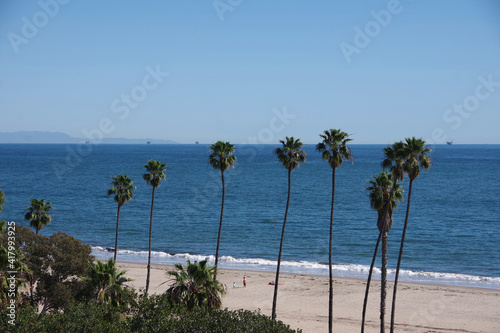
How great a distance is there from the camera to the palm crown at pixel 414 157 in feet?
97.1

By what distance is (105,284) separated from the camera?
25125 millimetres

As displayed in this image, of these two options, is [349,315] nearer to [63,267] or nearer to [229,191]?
[63,267]

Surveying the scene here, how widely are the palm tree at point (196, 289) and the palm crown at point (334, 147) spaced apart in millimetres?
13164

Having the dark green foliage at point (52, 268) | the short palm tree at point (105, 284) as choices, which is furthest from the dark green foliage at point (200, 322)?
the dark green foliage at point (52, 268)

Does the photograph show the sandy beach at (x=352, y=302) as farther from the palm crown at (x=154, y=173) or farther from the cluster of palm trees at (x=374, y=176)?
the palm crown at (x=154, y=173)

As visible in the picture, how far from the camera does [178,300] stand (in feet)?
80.2

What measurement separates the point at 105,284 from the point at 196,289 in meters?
4.97

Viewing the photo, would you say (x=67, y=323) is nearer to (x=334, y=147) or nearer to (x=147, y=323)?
(x=147, y=323)

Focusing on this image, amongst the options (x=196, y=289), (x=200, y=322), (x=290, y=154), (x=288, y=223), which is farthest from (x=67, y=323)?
(x=288, y=223)

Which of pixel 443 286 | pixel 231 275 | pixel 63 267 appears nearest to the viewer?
pixel 63 267

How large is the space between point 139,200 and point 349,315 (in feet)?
269

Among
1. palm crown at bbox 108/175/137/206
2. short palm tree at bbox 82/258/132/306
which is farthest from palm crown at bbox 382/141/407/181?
palm crown at bbox 108/175/137/206

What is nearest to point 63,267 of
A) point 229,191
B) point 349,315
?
point 349,315

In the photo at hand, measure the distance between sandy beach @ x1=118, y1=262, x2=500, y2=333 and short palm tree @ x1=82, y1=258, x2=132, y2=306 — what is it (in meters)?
18.9
